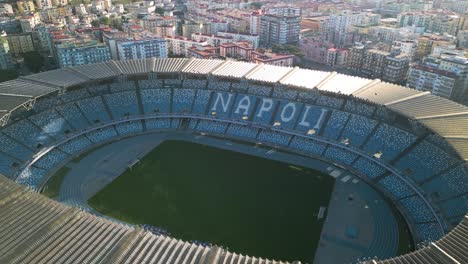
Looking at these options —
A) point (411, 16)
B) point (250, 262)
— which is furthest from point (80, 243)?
point (411, 16)

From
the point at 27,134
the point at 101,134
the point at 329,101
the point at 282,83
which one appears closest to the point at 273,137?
the point at 282,83

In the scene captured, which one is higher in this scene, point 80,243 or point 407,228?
point 80,243

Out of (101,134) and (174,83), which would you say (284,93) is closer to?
(174,83)

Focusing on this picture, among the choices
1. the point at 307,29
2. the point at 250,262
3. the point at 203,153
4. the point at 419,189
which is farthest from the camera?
the point at 307,29

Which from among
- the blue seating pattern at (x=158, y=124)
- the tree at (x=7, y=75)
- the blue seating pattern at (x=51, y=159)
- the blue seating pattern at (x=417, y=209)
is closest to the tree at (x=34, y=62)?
the tree at (x=7, y=75)

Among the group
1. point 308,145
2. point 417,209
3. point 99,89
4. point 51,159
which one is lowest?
point 51,159

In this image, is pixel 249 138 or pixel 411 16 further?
pixel 411 16

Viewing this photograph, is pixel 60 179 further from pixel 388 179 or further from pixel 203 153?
pixel 388 179

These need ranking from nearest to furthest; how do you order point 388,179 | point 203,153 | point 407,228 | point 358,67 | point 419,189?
point 407,228 → point 419,189 → point 388,179 → point 203,153 → point 358,67
